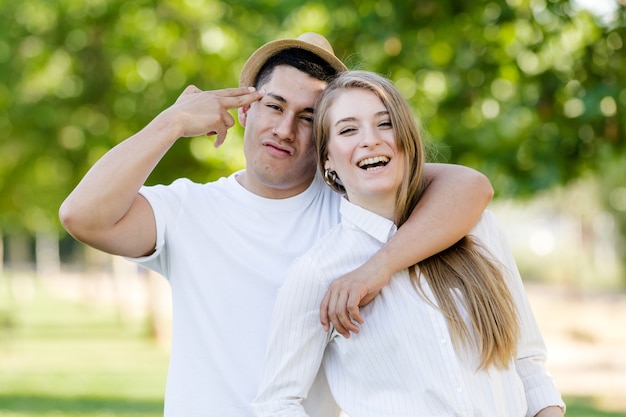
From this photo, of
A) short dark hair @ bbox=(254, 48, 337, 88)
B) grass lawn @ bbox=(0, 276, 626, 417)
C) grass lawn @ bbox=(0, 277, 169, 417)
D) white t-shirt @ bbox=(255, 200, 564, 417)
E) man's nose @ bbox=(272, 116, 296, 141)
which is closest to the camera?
white t-shirt @ bbox=(255, 200, 564, 417)

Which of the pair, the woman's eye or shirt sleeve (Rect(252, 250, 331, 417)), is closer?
shirt sleeve (Rect(252, 250, 331, 417))

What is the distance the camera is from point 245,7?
9812 millimetres

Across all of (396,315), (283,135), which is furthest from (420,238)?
(283,135)

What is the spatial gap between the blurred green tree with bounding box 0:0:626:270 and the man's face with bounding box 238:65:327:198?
1837 mm

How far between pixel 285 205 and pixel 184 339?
1.91ft

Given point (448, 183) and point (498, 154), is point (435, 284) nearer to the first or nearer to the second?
point (448, 183)

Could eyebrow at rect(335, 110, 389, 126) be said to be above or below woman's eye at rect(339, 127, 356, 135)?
above

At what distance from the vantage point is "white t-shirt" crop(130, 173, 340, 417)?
3.19 meters

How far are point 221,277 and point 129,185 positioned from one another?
0.45m

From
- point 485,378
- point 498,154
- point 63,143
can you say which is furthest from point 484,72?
point 63,143

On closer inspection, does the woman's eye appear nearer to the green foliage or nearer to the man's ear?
the man's ear

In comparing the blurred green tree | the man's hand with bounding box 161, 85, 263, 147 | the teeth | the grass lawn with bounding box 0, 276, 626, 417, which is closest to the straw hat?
the man's hand with bounding box 161, 85, 263, 147

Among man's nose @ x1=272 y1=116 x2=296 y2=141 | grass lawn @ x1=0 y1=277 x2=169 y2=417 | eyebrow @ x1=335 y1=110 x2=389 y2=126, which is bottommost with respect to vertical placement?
grass lawn @ x1=0 y1=277 x2=169 y2=417

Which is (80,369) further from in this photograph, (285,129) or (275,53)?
(285,129)
